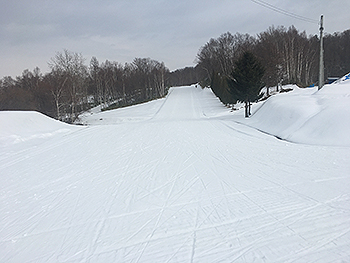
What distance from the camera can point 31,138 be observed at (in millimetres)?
11992

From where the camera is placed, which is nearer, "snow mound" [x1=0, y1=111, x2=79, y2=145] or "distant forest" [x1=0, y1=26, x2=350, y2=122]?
"snow mound" [x1=0, y1=111, x2=79, y2=145]

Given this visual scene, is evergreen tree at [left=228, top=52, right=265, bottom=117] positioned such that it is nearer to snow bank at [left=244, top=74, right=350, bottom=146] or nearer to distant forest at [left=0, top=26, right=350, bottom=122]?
snow bank at [left=244, top=74, right=350, bottom=146]

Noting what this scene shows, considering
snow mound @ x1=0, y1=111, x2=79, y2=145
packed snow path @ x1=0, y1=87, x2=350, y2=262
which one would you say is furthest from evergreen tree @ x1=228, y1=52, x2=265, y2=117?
snow mound @ x1=0, y1=111, x2=79, y2=145

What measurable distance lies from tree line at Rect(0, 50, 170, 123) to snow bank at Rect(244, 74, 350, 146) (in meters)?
24.9

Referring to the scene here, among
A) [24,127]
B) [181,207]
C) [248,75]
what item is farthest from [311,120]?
[24,127]

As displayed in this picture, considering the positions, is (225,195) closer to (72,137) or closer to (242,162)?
(242,162)

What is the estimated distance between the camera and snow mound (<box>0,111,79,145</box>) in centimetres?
1139

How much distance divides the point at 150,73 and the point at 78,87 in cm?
2859

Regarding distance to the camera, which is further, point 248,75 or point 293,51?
point 293,51

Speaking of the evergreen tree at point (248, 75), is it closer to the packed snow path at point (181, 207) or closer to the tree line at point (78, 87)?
the packed snow path at point (181, 207)

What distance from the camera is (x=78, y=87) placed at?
1588 inches

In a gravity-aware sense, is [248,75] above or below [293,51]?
below

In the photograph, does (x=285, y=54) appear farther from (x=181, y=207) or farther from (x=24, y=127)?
(x=181, y=207)

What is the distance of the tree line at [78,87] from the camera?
3416cm
